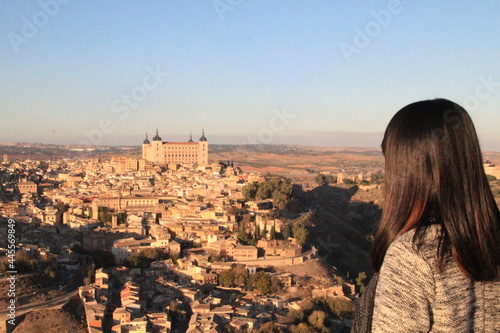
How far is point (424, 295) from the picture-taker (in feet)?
2.76

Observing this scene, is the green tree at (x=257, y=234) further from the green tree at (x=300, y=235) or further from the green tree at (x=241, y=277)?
the green tree at (x=241, y=277)

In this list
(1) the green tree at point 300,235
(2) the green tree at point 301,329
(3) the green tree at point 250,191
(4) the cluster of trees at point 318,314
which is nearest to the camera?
(2) the green tree at point 301,329

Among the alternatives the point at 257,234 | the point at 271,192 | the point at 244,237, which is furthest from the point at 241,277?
the point at 271,192

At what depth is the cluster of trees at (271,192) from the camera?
1981cm

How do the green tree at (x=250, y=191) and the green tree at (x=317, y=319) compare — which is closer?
the green tree at (x=317, y=319)

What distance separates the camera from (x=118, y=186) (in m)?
23.8

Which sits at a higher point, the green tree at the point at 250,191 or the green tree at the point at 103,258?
the green tree at the point at 250,191

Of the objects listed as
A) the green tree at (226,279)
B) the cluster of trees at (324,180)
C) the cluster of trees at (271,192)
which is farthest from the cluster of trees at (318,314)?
the cluster of trees at (324,180)

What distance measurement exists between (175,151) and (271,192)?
46.8 feet

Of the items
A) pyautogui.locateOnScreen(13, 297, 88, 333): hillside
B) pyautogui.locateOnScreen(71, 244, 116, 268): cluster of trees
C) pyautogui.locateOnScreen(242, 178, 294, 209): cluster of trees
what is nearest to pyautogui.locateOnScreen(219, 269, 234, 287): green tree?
pyautogui.locateOnScreen(71, 244, 116, 268): cluster of trees

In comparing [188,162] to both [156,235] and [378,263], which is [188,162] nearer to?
[156,235]

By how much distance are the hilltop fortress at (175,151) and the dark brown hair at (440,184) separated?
107 feet

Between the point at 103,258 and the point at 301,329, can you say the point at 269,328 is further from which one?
the point at 103,258

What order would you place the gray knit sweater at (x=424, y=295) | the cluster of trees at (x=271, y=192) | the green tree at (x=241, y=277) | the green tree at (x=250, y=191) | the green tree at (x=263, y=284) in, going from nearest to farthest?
1. the gray knit sweater at (x=424, y=295)
2. the green tree at (x=263, y=284)
3. the green tree at (x=241, y=277)
4. the cluster of trees at (x=271, y=192)
5. the green tree at (x=250, y=191)
